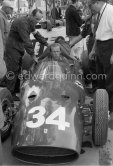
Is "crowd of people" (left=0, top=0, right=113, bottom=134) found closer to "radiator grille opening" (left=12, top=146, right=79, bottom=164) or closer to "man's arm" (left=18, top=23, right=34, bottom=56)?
"man's arm" (left=18, top=23, right=34, bottom=56)

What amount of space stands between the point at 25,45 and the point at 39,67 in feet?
3.19

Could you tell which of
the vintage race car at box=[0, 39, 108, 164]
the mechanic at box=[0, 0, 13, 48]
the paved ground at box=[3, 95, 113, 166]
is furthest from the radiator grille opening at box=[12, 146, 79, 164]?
the mechanic at box=[0, 0, 13, 48]

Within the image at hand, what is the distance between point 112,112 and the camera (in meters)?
5.30

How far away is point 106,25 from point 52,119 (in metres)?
2.08

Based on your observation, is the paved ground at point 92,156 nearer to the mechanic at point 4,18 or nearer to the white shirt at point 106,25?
the white shirt at point 106,25

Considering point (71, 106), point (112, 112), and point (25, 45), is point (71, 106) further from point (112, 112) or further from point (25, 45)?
point (25, 45)

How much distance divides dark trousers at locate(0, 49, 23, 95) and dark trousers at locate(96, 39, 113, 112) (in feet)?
5.78

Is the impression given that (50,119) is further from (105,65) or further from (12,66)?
(12,66)

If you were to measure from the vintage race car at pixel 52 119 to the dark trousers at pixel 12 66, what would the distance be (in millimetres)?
1656

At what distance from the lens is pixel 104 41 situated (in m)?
4.98

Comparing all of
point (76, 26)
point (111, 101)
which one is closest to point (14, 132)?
point (111, 101)

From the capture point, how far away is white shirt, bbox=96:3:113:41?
186 inches

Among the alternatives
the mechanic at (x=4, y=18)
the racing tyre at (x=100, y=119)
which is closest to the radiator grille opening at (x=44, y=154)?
the racing tyre at (x=100, y=119)

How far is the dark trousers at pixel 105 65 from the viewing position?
5.03m
